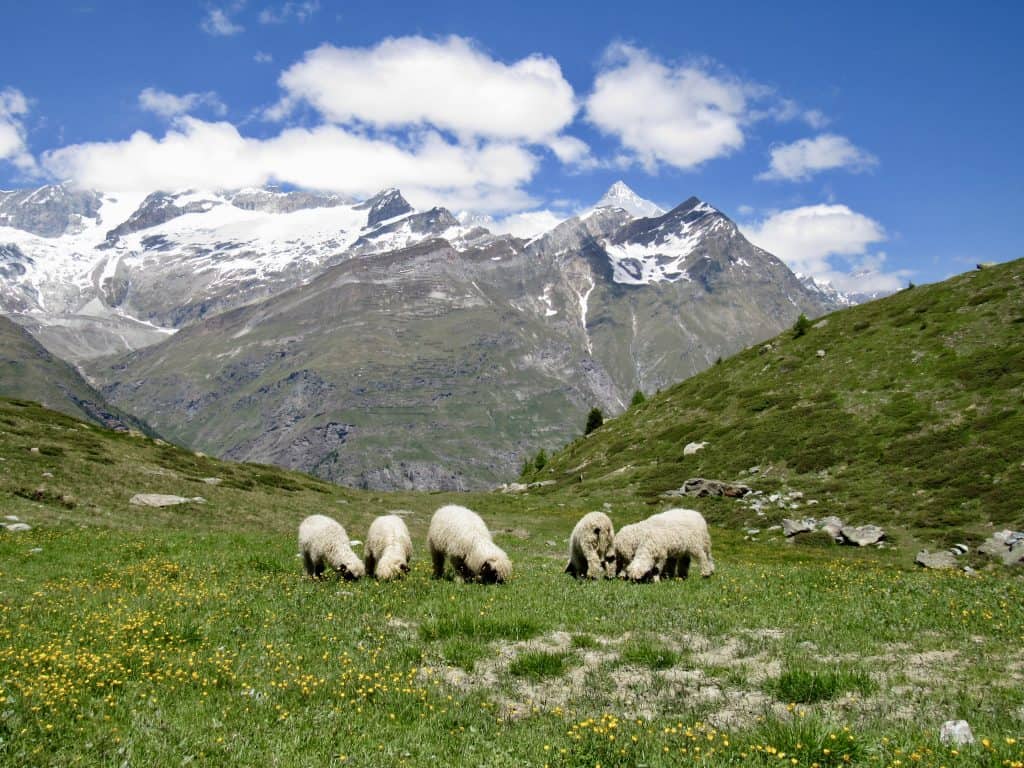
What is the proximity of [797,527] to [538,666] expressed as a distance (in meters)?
41.3

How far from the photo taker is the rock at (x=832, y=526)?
149ft

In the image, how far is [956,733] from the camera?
8.28 metres

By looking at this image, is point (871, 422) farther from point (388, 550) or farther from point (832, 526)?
point (388, 550)

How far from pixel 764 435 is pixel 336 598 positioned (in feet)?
198

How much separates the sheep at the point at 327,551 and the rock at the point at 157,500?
23.1 meters

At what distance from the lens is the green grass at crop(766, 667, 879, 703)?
10438 mm

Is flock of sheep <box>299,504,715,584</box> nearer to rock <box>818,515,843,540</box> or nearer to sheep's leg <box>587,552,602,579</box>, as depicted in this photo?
sheep's leg <box>587,552,602,579</box>

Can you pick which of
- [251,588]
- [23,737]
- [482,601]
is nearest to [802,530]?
[482,601]

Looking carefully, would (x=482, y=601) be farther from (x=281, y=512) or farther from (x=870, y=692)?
(x=281, y=512)

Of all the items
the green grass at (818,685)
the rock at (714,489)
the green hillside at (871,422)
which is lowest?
the green grass at (818,685)

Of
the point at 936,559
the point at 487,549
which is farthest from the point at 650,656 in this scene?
the point at 936,559

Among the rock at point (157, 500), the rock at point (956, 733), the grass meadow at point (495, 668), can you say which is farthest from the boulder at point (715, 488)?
the rock at point (956, 733)

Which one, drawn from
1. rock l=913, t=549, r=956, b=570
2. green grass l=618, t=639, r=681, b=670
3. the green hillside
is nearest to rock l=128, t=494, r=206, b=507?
green grass l=618, t=639, r=681, b=670

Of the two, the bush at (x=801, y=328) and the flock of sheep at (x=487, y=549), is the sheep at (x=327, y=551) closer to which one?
the flock of sheep at (x=487, y=549)
